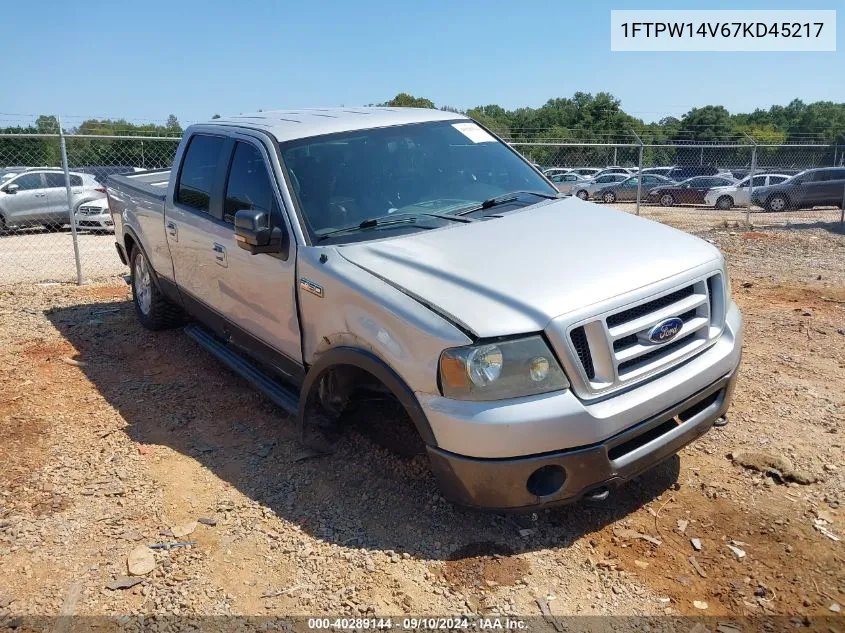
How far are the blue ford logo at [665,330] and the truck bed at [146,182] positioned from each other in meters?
4.21

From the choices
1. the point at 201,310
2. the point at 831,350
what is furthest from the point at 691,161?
the point at 201,310

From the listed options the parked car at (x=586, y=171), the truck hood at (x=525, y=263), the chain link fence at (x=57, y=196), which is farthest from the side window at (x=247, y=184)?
the parked car at (x=586, y=171)

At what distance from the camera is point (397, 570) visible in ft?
10.1

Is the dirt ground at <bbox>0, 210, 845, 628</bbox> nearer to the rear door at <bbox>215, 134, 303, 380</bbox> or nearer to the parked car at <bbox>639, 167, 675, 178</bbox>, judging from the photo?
the rear door at <bbox>215, 134, 303, 380</bbox>

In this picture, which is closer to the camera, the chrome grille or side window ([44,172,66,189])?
the chrome grille

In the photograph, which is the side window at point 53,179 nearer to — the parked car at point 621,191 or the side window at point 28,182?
the side window at point 28,182

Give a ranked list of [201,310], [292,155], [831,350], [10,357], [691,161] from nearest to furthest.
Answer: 1. [292,155]
2. [201,310]
3. [831,350]
4. [10,357]
5. [691,161]

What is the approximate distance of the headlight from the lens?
278 cm

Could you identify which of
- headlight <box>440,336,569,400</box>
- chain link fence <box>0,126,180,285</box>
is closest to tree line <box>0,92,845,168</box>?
chain link fence <box>0,126,180,285</box>

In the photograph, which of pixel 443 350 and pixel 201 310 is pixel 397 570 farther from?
pixel 201 310

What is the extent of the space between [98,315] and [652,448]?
6.61 meters

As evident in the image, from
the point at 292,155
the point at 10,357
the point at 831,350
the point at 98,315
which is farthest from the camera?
the point at 98,315

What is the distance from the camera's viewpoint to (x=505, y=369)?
2.79 m

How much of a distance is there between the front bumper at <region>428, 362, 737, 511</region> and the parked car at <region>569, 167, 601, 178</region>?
2628 centimetres
